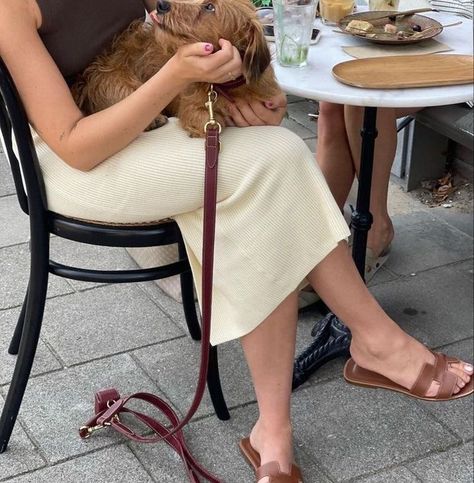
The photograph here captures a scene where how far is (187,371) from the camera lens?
106 inches

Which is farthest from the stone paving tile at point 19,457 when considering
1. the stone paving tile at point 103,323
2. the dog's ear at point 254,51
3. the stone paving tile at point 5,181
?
the stone paving tile at point 5,181

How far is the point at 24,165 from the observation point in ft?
6.86

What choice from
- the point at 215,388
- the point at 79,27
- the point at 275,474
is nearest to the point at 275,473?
the point at 275,474

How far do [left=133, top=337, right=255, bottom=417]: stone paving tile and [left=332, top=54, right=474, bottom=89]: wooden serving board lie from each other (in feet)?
3.38

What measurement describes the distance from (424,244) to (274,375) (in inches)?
57.5

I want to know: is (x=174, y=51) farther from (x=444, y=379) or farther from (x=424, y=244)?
(x=424, y=244)

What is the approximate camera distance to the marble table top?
1.95 meters

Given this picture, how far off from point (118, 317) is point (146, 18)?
3.66 ft

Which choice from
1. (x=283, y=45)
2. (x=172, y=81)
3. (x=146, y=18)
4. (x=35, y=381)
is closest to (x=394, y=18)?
(x=283, y=45)

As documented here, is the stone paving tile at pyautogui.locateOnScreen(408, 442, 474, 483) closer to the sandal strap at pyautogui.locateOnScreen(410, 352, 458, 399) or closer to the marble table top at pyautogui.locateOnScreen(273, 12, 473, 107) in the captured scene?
the sandal strap at pyautogui.locateOnScreen(410, 352, 458, 399)

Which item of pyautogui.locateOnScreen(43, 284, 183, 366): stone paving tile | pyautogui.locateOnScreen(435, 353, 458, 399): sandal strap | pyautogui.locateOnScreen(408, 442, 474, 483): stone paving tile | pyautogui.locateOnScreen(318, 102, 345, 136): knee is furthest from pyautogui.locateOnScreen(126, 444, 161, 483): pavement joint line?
pyautogui.locateOnScreen(318, 102, 345, 136): knee

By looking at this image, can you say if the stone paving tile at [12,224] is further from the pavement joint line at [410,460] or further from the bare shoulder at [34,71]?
the pavement joint line at [410,460]

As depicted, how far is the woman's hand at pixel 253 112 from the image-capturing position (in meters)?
2.07

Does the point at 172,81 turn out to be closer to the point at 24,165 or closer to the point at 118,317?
the point at 24,165
